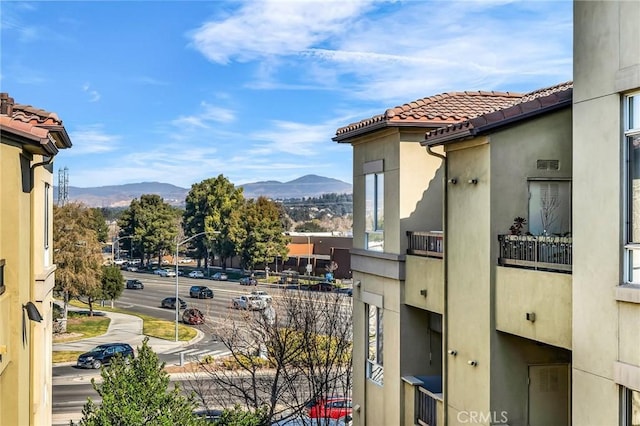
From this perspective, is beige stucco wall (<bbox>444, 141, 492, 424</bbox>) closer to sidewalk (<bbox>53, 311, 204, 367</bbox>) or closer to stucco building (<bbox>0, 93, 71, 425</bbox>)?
stucco building (<bbox>0, 93, 71, 425</bbox>)

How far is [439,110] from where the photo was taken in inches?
558

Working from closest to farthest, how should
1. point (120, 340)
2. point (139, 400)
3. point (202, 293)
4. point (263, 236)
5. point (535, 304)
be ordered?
point (535, 304)
point (139, 400)
point (120, 340)
point (202, 293)
point (263, 236)

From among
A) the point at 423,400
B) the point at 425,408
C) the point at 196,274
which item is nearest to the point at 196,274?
the point at 196,274

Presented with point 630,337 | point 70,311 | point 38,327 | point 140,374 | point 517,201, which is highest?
point 517,201

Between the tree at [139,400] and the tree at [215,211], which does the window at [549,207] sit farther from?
the tree at [215,211]

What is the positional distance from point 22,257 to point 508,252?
23.9ft

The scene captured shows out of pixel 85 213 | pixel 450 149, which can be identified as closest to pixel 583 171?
pixel 450 149

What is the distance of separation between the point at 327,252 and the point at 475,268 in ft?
221

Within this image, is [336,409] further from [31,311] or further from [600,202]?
[600,202]

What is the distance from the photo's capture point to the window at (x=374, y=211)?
49.8ft

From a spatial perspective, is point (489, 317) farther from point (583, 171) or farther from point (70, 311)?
point (70, 311)

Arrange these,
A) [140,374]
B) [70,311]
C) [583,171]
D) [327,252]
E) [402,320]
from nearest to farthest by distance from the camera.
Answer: [583,171]
[140,374]
[402,320]
[70,311]
[327,252]

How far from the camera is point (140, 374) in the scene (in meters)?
11.5

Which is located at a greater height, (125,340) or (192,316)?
(192,316)
